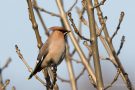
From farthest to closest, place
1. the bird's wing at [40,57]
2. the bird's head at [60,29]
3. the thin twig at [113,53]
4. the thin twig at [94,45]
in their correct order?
1. the bird's head at [60,29]
2. the bird's wing at [40,57]
3. the thin twig at [113,53]
4. the thin twig at [94,45]

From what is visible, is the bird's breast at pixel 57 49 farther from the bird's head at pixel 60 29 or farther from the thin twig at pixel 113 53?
the thin twig at pixel 113 53

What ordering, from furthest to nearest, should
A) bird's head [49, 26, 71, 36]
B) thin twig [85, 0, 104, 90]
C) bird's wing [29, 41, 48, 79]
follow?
bird's head [49, 26, 71, 36], bird's wing [29, 41, 48, 79], thin twig [85, 0, 104, 90]

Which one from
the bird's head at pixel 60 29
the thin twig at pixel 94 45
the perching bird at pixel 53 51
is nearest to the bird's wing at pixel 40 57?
the perching bird at pixel 53 51

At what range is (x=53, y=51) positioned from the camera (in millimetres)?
5156

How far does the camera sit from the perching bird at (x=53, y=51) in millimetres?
4973

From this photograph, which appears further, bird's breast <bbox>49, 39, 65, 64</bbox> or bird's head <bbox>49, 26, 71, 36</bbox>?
bird's head <bbox>49, 26, 71, 36</bbox>

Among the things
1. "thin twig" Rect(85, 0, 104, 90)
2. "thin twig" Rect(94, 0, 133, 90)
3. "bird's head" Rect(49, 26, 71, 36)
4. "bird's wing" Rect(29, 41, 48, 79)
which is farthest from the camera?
"bird's head" Rect(49, 26, 71, 36)

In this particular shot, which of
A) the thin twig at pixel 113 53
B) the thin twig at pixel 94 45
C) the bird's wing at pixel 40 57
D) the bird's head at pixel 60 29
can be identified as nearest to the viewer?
the thin twig at pixel 94 45

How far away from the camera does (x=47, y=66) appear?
16.3ft

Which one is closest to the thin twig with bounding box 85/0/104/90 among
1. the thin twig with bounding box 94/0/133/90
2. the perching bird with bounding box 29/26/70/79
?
the thin twig with bounding box 94/0/133/90

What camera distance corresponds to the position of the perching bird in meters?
4.97

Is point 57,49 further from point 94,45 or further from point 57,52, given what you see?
point 94,45

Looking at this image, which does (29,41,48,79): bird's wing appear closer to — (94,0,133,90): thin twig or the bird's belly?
the bird's belly

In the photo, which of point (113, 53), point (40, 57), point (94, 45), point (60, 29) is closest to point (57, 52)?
point (40, 57)
